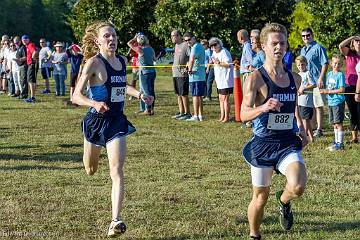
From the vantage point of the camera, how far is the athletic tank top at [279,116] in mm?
6141

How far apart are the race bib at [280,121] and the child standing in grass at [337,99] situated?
236 inches

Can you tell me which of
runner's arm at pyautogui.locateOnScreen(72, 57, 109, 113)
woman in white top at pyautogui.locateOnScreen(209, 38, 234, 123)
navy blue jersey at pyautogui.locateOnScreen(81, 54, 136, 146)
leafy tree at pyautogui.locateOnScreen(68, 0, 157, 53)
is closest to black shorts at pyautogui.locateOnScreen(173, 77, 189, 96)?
woman in white top at pyautogui.locateOnScreen(209, 38, 234, 123)

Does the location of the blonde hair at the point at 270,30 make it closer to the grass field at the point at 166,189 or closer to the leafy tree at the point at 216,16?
the grass field at the point at 166,189

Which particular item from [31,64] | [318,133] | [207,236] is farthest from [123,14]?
[207,236]

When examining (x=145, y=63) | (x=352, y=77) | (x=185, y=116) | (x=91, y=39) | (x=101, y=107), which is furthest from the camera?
(x=145, y=63)

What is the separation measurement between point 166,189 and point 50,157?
130 inches

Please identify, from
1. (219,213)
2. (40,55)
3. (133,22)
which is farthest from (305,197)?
(133,22)

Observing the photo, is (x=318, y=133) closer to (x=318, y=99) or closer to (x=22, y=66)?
(x=318, y=99)

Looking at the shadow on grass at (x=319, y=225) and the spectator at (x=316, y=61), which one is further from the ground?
the spectator at (x=316, y=61)

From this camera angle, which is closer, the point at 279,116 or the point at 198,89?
the point at 279,116

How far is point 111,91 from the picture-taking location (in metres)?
7.07

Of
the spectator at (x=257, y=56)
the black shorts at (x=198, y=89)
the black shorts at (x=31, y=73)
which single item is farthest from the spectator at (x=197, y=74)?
the black shorts at (x=31, y=73)

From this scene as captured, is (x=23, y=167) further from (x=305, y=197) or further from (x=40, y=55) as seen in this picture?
(x=40, y=55)

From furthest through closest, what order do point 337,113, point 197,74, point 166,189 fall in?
1. point 197,74
2. point 337,113
3. point 166,189
